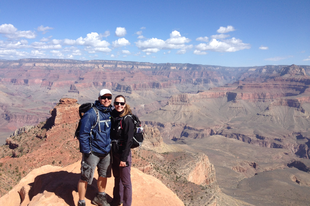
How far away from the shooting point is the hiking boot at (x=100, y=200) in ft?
28.2

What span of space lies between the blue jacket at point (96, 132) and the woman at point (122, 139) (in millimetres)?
228

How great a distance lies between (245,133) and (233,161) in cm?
6146

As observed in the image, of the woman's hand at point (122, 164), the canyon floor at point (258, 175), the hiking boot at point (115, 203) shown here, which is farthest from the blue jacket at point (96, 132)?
the canyon floor at point (258, 175)

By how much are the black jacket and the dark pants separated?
49 cm

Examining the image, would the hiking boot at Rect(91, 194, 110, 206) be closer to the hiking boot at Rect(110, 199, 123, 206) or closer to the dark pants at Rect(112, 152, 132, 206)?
the hiking boot at Rect(110, 199, 123, 206)

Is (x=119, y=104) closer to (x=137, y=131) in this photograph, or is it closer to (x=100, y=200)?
(x=137, y=131)

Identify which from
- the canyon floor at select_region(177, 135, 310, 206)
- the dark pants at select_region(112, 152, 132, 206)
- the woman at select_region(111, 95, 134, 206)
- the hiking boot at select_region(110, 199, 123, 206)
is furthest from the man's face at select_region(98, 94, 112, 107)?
the canyon floor at select_region(177, 135, 310, 206)

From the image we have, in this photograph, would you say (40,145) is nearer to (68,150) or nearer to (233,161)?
Answer: (68,150)

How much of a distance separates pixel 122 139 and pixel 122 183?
2.11 meters

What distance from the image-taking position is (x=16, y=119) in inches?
5797

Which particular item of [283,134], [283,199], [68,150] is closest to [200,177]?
[283,199]

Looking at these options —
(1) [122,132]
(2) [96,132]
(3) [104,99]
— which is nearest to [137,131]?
(1) [122,132]

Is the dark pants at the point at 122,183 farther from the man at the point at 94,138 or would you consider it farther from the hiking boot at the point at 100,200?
the man at the point at 94,138

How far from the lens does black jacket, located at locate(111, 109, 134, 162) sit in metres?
7.59
